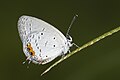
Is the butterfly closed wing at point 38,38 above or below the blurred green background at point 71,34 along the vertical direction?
above

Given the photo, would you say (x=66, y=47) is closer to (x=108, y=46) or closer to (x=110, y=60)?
(x=110, y=60)

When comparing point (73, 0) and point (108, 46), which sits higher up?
point (73, 0)

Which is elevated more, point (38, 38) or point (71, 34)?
point (38, 38)

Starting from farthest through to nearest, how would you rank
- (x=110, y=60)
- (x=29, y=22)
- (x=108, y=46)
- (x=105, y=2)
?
(x=105, y=2) → (x=108, y=46) → (x=110, y=60) → (x=29, y=22)

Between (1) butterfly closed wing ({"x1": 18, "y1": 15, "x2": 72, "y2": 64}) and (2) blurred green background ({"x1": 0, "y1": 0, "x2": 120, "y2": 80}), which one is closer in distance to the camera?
(1) butterfly closed wing ({"x1": 18, "y1": 15, "x2": 72, "y2": 64})

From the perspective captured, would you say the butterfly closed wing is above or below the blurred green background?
above

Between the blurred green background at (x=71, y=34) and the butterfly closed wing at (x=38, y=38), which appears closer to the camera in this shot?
the butterfly closed wing at (x=38, y=38)

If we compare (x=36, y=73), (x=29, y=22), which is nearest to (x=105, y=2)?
(x=36, y=73)

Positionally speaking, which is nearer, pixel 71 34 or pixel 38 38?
pixel 38 38
